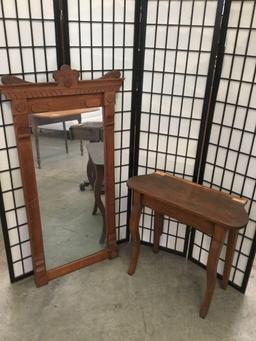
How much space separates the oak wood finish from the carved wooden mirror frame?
341mm

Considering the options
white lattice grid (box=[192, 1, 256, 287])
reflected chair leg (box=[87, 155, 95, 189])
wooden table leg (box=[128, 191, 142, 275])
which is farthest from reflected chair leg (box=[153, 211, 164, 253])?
reflected chair leg (box=[87, 155, 95, 189])

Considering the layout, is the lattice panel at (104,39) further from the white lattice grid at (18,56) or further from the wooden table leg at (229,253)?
the wooden table leg at (229,253)

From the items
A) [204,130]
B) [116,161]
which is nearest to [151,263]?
[116,161]

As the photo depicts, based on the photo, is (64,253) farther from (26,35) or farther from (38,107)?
(26,35)

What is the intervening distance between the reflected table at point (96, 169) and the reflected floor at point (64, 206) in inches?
2.5

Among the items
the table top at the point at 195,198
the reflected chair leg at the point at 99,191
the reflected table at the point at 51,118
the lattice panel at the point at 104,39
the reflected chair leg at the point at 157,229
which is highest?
the lattice panel at the point at 104,39

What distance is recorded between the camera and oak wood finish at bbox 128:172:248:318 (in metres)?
1.99

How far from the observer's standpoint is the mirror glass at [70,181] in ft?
7.57

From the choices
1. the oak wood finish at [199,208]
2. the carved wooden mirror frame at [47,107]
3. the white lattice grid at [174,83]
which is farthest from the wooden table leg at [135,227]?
the white lattice grid at [174,83]

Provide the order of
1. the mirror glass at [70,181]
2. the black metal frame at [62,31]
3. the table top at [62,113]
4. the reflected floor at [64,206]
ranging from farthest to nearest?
the reflected floor at [64,206]
the mirror glass at [70,181]
the table top at [62,113]
the black metal frame at [62,31]

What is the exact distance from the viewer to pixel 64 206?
9.07 ft

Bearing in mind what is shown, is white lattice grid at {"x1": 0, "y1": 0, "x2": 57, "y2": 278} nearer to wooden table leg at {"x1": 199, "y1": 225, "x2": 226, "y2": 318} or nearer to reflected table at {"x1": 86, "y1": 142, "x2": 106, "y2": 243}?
reflected table at {"x1": 86, "y1": 142, "x2": 106, "y2": 243}

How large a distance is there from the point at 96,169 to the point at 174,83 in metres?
0.92

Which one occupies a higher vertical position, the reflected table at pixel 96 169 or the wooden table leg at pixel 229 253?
the reflected table at pixel 96 169
